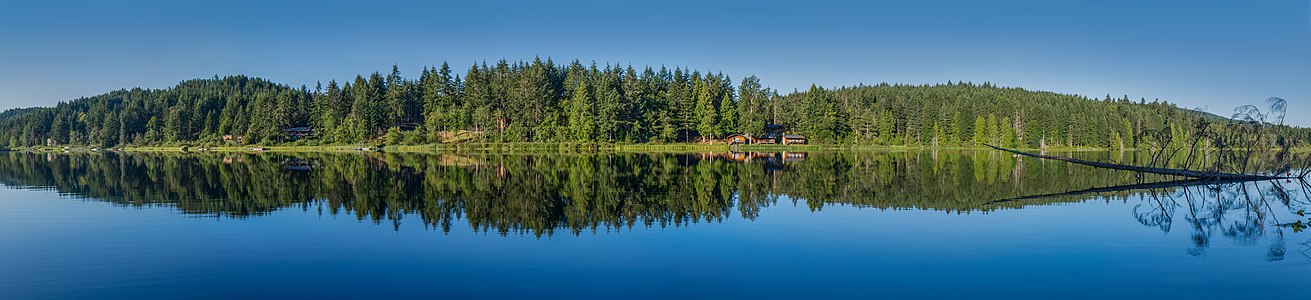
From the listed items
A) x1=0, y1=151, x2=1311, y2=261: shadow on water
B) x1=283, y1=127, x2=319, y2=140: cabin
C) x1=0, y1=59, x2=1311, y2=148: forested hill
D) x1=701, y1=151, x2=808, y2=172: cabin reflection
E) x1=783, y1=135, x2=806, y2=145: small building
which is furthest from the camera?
A: x1=283, y1=127, x2=319, y2=140: cabin

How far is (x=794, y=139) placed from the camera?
122875 mm

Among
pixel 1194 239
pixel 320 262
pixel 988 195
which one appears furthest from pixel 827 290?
pixel 988 195

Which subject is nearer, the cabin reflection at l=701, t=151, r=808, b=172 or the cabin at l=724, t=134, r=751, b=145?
the cabin reflection at l=701, t=151, r=808, b=172

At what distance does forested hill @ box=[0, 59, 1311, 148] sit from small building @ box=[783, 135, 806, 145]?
2107 millimetres

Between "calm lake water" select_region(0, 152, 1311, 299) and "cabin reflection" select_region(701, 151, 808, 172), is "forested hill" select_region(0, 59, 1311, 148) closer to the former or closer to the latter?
"cabin reflection" select_region(701, 151, 808, 172)

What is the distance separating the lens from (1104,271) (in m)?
11.7

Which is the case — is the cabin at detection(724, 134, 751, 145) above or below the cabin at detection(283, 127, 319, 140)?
below

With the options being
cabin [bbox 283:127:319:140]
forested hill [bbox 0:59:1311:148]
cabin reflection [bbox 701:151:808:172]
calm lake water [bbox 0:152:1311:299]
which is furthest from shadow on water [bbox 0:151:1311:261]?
cabin [bbox 283:127:319:140]

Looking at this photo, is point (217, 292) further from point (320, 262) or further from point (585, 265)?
point (585, 265)

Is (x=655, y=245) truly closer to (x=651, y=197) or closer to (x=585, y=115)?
(x=651, y=197)

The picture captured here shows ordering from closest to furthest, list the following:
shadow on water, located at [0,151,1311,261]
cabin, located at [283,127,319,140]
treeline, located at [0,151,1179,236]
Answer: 1. shadow on water, located at [0,151,1311,261]
2. treeline, located at [0,151,1179,236]
3. cabin, located at [283,127,319,140]

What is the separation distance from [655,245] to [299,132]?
137m

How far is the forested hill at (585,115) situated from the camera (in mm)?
112062

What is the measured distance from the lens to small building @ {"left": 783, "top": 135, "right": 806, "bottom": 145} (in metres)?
122
